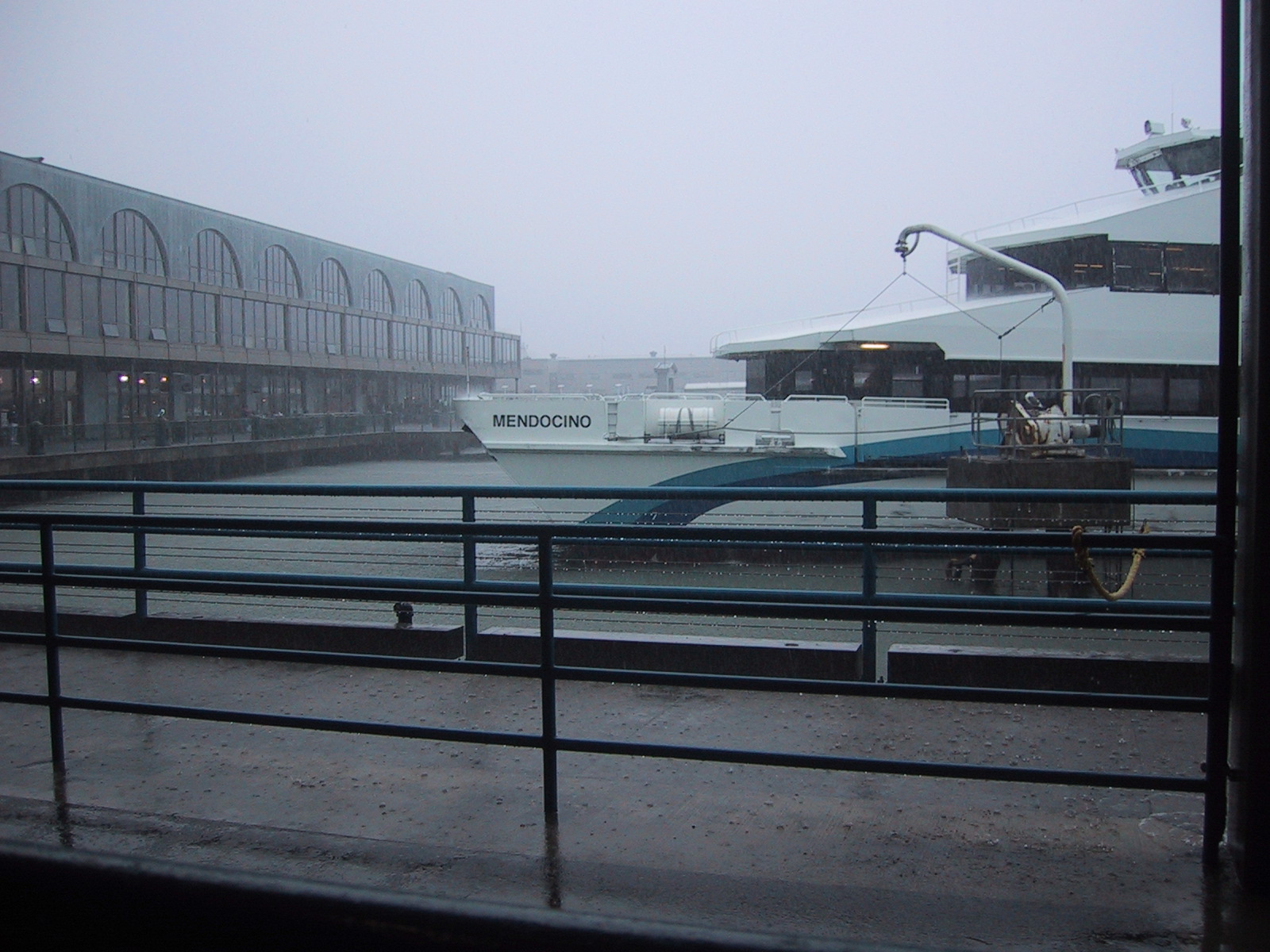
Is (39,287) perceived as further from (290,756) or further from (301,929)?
(301,929)

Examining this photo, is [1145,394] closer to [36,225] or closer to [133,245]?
[133,245]

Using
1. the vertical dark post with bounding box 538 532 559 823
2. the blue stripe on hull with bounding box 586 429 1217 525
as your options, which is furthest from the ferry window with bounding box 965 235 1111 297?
the vertical dark post with bounding box 538 532 559 823

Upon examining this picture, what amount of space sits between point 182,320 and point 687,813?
21.4 meters

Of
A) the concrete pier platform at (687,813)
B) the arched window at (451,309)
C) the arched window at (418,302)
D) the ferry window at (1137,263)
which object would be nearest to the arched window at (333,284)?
the arched window at (418,302)

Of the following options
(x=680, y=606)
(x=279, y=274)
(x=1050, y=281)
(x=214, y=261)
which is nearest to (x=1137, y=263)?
(x=1050, y=281)

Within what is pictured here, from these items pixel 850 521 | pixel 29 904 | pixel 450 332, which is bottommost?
pixel 850 521

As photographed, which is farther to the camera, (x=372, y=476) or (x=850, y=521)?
(x=372, y=476)

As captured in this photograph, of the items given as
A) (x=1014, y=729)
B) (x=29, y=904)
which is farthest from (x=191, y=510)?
(x=29, y=904)

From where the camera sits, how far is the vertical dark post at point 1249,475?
9.48ft

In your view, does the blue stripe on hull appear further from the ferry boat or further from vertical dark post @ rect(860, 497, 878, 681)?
vertical dark post @ rect(860, 497, 878, 681)

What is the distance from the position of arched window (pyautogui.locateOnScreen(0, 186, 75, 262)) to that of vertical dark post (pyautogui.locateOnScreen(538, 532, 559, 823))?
20.1 metres

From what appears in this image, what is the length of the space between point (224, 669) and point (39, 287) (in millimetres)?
17063

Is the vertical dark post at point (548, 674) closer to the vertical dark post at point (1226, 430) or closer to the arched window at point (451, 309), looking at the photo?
the vertical dark post at point (1226, 430)

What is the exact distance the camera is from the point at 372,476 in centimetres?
1900
